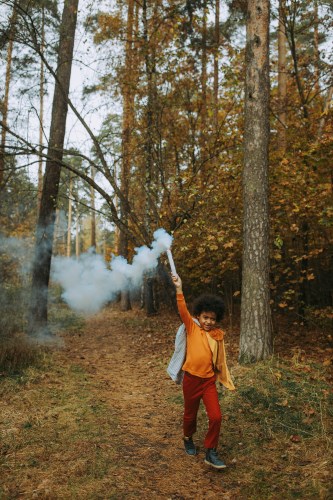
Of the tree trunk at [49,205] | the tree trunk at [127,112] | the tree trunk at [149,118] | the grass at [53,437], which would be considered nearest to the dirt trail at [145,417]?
the grass at [53,437]

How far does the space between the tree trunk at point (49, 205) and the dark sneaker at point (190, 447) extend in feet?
23.6

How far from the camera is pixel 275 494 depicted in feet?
12.7

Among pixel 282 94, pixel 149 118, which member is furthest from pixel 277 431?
pixel 282 94

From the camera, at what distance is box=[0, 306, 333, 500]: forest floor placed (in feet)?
13.2

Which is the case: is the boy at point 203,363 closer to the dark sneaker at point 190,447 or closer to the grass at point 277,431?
the dark sneaker at point 190,447

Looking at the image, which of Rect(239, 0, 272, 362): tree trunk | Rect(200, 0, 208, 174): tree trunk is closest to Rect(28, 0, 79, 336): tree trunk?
Rect(200, 0, 208, 174): tree trunk

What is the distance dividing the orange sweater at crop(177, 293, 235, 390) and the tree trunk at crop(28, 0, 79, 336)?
733 cm

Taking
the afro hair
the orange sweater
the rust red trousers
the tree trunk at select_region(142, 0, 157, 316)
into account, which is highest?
the tree trunk at select_region(142, 0, 157, 316)

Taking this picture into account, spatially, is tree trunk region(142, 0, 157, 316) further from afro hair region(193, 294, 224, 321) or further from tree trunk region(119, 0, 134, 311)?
afro hair region(193, 294, 224, 321)

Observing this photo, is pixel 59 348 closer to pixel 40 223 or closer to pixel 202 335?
pixel 40 223

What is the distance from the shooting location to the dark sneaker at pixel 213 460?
4332mm

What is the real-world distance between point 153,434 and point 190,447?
0.78 meters

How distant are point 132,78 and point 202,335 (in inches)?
407

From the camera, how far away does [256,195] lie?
7523 mm
